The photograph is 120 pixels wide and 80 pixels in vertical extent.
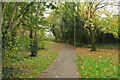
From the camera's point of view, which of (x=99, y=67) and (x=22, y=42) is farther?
(x=99, y=67)

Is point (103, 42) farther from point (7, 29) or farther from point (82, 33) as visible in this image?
point (7, 29)

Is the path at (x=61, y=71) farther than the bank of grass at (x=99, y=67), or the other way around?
the path at (x=61, y=71)

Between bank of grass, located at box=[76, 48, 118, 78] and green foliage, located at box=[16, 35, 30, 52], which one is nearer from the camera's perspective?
bank of grass, located at box=[76, 48, 118, 78]

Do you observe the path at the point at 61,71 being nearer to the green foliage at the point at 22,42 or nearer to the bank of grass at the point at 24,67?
the bank of grass at the point at 24,67

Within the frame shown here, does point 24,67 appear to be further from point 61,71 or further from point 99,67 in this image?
point 99,67

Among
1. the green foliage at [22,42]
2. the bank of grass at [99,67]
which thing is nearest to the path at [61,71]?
the bank of grass at [99,67]

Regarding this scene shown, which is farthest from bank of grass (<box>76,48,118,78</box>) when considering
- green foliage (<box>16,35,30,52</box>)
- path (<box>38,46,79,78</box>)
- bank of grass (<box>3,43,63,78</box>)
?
green foliage (<box>16,35,30,52</box>)

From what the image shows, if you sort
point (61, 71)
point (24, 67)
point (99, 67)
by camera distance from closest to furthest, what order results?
1. point (61, 71)
2. point (99, 67)
3. point (24, 67)

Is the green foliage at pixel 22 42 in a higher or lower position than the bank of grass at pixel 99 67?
higher

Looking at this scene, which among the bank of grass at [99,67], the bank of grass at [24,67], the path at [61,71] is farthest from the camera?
the path at [61,71]

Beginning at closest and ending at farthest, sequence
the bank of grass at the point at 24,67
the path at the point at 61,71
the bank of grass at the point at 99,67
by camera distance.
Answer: the bank of grass at the point at 24,67 < the bank of grass at the point at 99,67 < the path at the point at 61,71

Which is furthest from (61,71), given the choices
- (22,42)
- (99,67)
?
(22,42)

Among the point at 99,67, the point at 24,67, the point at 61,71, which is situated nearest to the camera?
the point at 61,71

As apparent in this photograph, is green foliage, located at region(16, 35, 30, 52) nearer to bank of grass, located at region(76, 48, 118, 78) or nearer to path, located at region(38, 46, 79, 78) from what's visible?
path, located at region(38, 46, 79, 78)
